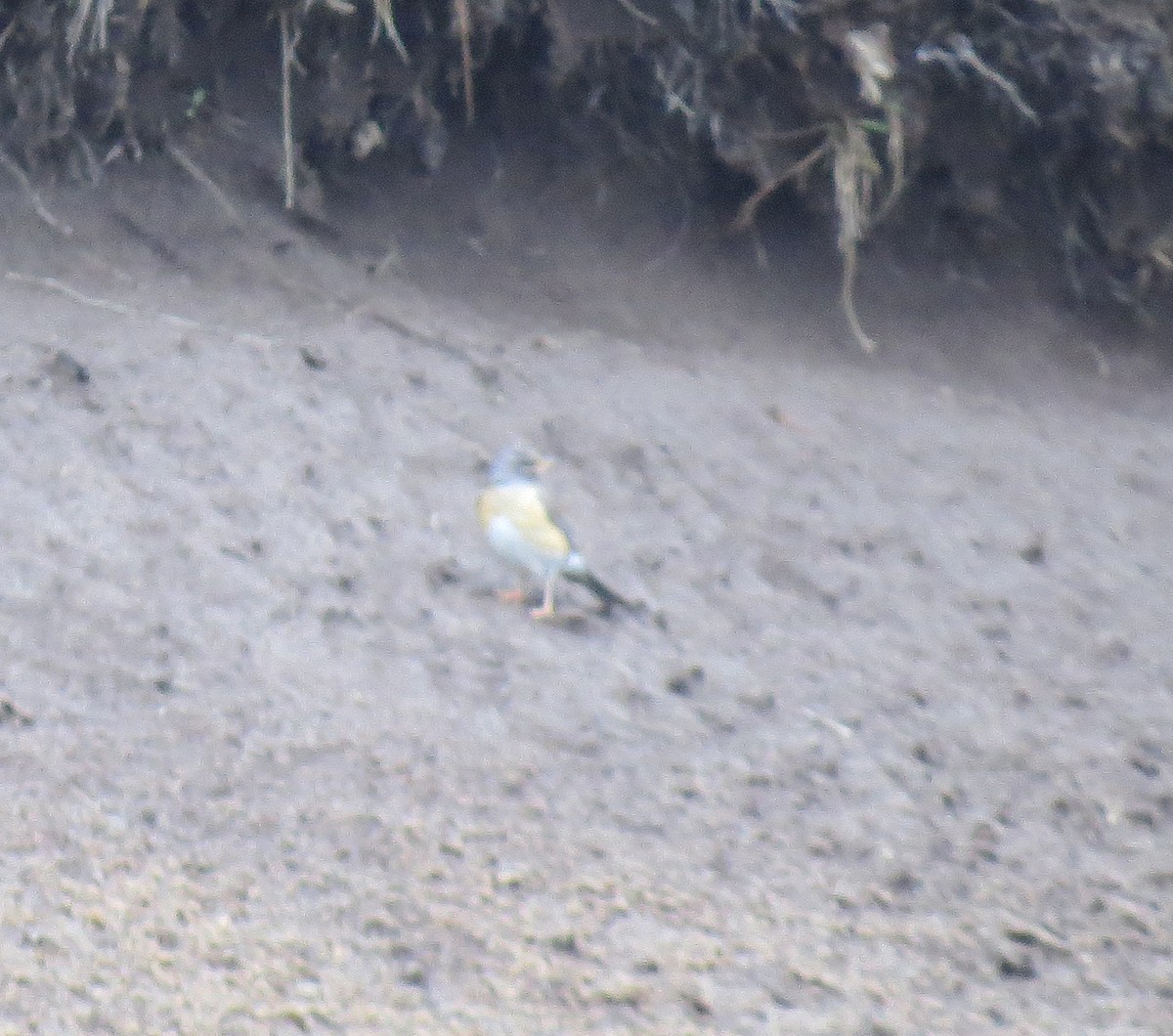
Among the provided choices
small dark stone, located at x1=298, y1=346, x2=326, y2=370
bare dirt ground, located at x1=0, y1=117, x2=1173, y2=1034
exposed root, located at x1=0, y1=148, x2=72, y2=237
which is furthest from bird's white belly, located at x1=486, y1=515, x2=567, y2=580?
exposed root, located at x1=0, y1=148, x2=72, y2=237

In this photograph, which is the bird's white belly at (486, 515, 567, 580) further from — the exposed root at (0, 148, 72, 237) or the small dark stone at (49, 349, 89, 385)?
the exposed root at (0, 148, 72, 237)

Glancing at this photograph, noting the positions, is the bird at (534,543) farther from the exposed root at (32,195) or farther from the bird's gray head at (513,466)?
the exposed root at (32,195)

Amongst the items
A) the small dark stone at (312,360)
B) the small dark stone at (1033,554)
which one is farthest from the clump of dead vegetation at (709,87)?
the small dark stone at (1033,554)

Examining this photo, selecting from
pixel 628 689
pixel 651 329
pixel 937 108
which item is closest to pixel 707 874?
pixel 628 689

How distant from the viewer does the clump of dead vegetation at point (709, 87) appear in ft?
21.7

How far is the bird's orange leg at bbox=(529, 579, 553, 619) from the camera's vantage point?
4.58 meters

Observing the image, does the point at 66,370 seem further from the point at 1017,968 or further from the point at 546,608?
the point at 1017,968

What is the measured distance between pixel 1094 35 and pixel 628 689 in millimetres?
4268

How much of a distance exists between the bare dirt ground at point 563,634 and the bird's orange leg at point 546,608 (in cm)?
7

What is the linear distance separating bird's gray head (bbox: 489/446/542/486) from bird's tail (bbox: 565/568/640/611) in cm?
40

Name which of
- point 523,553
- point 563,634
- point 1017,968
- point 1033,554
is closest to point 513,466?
point 523,553

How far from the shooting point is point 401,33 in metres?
6.77

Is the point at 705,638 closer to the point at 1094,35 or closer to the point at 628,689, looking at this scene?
the point at 628,689

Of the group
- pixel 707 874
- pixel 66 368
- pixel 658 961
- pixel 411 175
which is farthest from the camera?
pixel 411 175
